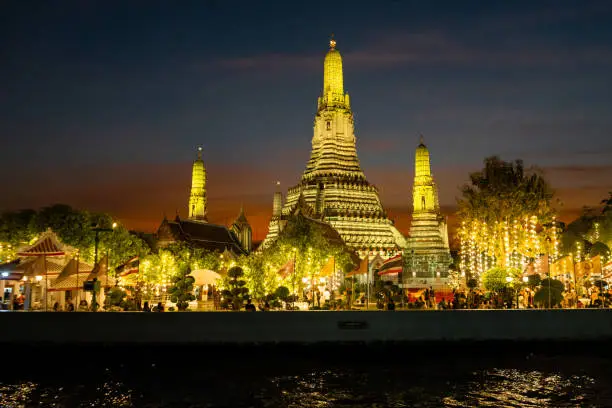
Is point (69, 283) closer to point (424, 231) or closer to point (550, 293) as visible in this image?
point (550, 293)

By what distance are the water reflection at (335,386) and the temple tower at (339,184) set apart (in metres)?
48.4

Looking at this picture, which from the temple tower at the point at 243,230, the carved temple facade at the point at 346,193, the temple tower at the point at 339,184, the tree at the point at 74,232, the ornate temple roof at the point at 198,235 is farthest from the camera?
the temple tower at the point at 243,230

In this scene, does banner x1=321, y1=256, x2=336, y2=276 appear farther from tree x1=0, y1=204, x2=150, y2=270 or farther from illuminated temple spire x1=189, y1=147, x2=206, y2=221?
illuminated temple spire x1=189, y1=147, x2=206, y2=221

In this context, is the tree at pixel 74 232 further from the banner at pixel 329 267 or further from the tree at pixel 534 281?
the tree at pixel 534 281

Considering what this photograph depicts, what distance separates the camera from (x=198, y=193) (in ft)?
333

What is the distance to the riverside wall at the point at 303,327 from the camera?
34.1m

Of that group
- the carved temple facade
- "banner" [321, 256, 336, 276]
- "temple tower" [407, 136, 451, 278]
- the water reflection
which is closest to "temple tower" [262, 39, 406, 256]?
the carved temple facade

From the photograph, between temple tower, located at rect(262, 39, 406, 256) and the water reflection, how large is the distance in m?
48.4

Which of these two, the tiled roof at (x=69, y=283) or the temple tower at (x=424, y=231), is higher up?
the temple tower at (x=424, y=231)

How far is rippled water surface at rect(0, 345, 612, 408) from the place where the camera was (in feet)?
81.1

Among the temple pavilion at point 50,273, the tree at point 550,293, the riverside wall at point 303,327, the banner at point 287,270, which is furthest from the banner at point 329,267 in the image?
the temple pavilion at point 50,273

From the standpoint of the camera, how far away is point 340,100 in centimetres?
8556

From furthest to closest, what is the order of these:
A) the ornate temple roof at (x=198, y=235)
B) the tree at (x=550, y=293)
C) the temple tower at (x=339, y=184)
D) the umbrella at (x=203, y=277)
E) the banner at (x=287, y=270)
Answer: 1. the temple tower at (x=339, y=184)
2. the ornate temple roof at (x=198, y=235)
3. the umbrella at (x=203, y=277)
4. the banner at (x=287, y=270)
5. the tree at (x=550, y=293)

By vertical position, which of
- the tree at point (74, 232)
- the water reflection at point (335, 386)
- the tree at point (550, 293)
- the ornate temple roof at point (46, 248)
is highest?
the tree at point (74, 232)
